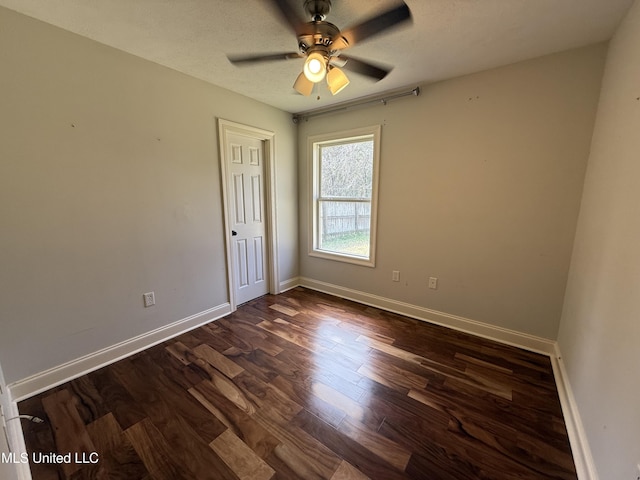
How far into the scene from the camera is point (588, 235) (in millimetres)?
1683

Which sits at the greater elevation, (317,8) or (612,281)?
(317,8)

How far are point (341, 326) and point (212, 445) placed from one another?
1502mm

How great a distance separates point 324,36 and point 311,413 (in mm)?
2174

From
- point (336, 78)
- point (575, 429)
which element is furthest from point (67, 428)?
point (575, 429)

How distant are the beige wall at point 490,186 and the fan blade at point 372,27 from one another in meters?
1.46

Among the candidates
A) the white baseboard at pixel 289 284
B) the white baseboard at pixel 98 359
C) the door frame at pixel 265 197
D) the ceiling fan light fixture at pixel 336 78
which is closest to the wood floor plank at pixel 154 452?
the white baseboard at pixel 98 359

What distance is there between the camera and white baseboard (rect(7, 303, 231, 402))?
1713 millimetres

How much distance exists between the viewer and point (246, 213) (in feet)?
10.1

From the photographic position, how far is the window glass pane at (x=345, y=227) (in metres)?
3.16

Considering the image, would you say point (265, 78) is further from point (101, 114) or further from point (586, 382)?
point (586, 382)

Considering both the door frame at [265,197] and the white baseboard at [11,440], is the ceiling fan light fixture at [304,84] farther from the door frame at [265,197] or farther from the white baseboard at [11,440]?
the white baseboard at [11,440]

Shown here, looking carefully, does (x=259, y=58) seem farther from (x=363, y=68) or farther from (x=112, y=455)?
(x=112, y=455)

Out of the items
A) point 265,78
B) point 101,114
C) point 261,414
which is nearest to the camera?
point 261,414

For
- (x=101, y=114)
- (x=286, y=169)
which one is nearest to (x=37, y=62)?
(x=101, y=114)
